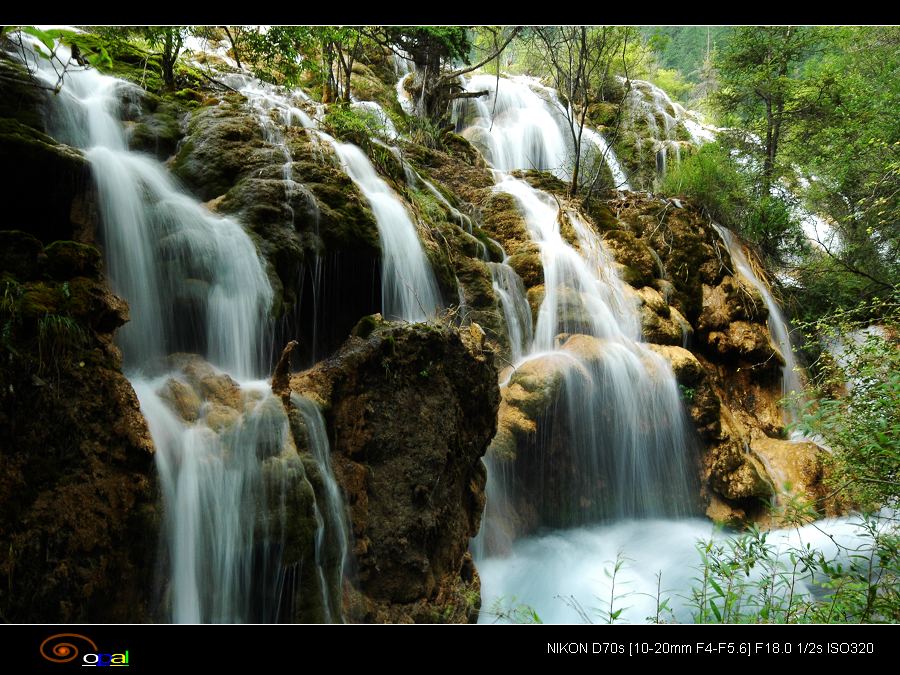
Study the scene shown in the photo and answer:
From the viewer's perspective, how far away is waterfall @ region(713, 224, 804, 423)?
29.6 feet

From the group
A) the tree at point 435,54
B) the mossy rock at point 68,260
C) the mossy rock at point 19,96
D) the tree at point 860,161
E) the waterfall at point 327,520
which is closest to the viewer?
the mossy rock at point 68,260

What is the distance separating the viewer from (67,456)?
258cm

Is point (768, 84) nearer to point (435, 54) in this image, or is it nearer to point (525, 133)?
point (525, 133)

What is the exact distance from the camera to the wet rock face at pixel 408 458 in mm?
3750

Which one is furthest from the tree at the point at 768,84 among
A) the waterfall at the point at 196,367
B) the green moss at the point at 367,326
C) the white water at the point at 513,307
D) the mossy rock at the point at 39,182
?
the mossy rock at the point at 39,182

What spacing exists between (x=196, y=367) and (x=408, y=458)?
189 centimetres

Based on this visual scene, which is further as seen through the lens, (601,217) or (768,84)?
(768,84)

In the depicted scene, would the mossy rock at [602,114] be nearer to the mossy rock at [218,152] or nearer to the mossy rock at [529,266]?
the mossy rock at [529,266]

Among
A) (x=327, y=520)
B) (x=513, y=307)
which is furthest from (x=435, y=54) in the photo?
(x=327, y=520)

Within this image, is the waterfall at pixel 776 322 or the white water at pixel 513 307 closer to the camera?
the white water at pixel 513 307

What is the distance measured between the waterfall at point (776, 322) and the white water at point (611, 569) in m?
2.71

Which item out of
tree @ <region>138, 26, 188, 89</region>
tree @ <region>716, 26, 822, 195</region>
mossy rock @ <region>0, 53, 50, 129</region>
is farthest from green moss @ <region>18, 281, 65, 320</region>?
tree @ <region>716, 26, 822, 195</region>
